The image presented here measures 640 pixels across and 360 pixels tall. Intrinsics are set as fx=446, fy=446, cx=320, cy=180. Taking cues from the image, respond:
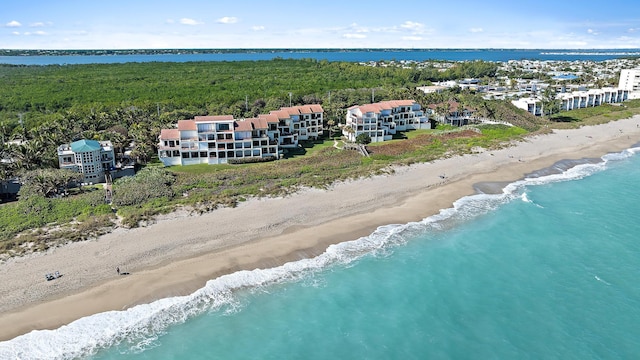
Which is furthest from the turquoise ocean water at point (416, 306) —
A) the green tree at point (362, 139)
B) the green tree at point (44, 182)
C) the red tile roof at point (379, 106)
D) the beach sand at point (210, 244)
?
the red tile roof at point (379, 106)

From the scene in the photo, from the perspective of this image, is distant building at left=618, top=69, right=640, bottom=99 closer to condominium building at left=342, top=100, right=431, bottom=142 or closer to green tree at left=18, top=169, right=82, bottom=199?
condominium building at left=342, top=100, right=431, bottom=142

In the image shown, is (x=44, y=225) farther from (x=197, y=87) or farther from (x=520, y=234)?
(x=197, y=87)

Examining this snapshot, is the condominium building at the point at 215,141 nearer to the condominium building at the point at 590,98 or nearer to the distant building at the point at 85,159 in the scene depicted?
the distant building at the point at 85,159

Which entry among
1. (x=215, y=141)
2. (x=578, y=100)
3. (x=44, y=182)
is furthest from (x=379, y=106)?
(x=578, y=100)

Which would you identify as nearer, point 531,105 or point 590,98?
point 531,105

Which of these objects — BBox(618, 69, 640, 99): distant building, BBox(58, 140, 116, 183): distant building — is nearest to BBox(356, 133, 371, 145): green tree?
BBox(58, 140, 116, 183): distant building

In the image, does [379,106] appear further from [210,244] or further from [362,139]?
[210,244]
